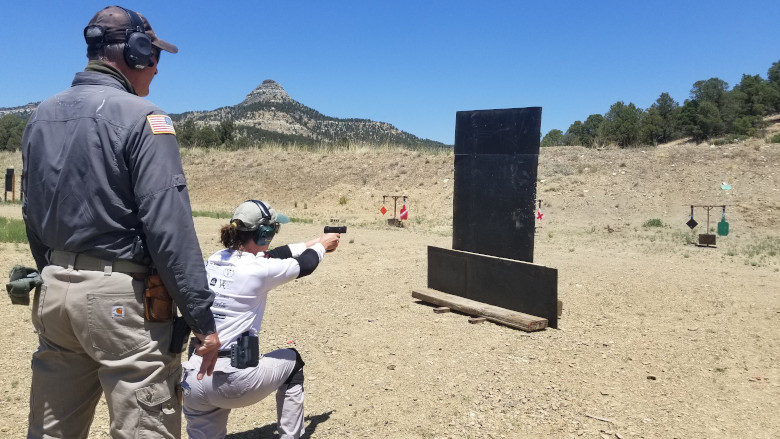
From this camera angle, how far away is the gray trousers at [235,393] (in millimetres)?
2736

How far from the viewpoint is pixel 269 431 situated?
365cm

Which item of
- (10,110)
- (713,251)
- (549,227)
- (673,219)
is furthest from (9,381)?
(10,110)

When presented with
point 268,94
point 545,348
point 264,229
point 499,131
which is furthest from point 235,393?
point 268,94

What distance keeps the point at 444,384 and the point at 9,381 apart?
11.1ft

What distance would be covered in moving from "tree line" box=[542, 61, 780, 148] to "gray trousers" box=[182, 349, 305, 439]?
2723 cm

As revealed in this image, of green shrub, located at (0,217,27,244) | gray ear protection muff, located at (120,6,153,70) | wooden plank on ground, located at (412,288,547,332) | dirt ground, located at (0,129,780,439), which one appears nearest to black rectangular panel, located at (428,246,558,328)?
wooden plank on ground, located at (412,288,547,332)

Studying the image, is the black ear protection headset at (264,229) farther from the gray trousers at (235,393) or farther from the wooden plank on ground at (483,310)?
the wooden plank on ground at (483,310)

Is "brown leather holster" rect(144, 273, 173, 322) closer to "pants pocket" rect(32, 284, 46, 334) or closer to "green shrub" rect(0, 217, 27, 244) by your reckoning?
"pants pocket" rect(32, 284, 46, 334)

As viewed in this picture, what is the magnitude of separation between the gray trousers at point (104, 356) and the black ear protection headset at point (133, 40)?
2.76ft

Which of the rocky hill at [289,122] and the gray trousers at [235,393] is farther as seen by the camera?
the rocky hill at [289,122]

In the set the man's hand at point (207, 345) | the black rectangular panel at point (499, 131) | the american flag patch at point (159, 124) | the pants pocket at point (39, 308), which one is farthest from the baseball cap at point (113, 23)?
the black rectangular panel at point (499, 131)

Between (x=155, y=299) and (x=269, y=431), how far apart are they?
1963 millimetres

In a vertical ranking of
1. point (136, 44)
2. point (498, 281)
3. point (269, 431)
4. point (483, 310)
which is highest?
point (136, 44)

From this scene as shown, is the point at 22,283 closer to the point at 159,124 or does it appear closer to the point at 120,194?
the point at 120,194
